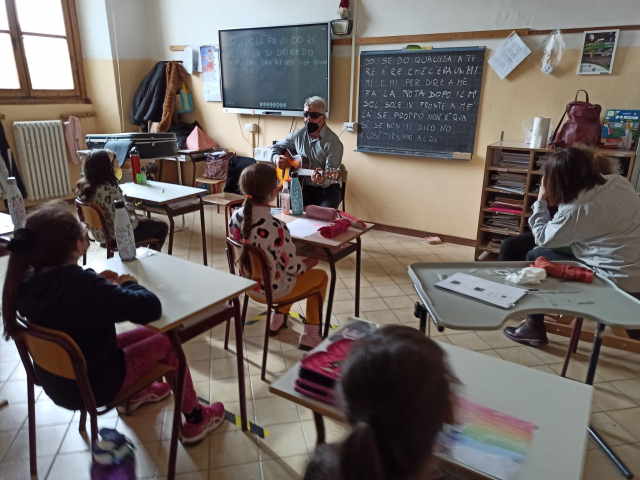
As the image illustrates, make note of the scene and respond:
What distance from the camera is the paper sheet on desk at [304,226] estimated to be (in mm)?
2452

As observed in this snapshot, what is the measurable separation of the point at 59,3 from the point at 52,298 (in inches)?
216

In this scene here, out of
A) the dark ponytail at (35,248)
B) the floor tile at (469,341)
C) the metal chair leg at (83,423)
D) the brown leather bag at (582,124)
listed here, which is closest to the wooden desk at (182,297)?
the dark ponytail at (35,248)

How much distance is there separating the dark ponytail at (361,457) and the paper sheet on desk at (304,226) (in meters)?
1.77

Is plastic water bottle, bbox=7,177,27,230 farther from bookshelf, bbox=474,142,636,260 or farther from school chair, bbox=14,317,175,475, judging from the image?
bookshelf, bbox=474,142,636,260

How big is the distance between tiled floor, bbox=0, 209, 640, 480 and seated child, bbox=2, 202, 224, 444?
48cm

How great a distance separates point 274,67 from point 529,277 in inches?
156

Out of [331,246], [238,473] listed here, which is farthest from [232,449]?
[331,246]

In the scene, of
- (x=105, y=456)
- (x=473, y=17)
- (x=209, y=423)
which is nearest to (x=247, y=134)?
(x=473, y=17)

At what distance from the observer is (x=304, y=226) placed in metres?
2.59

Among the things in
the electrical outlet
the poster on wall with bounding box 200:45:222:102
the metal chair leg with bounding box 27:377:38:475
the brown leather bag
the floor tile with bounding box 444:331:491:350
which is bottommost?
the floor tile with bounding box 444:331:491:350

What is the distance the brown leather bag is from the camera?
3.34m

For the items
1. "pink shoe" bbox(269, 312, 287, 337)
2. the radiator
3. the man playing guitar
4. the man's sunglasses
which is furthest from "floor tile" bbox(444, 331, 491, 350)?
the radiator

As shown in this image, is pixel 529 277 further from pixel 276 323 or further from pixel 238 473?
pixel 276 323

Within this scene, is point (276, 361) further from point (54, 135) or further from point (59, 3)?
point (59, 3)
